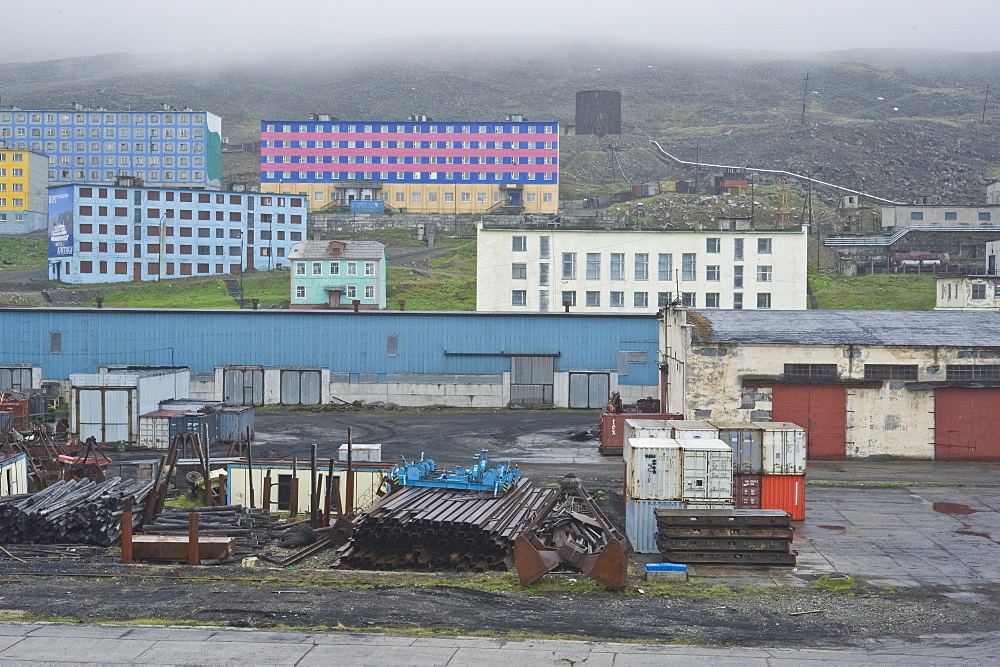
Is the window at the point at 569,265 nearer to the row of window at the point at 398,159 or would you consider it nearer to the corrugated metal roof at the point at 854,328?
the corrugated metal roof at the point at 854,328

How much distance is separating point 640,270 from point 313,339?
24378 millimetres

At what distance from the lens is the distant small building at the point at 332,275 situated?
76.3m

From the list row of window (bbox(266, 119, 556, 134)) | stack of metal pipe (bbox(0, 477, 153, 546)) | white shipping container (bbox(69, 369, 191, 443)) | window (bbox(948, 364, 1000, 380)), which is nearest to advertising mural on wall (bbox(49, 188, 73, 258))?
row of window (bbox(266, 119, 556, 134))

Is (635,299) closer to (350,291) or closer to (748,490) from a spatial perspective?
(350,291)

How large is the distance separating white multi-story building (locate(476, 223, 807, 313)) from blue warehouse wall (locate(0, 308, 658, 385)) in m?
15.4

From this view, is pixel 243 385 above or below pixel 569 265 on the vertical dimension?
below

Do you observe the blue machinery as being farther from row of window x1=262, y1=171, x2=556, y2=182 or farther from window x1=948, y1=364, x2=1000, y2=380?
row of window x1=262, y1=171, x2=556, y2=182

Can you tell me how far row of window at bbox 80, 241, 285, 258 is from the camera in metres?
93.8

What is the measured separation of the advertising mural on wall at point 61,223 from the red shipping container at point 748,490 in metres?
81.2

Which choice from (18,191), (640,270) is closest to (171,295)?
(640,270)

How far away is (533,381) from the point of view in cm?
5234

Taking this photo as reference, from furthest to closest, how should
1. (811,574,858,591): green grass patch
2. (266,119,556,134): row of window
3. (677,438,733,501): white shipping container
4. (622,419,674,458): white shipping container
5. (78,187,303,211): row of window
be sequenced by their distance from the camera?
(266,119,556,134): row of window → (78,187,303,211): row of window → (622,419,674,458): white shipping container → (677,438,733,501): white shipping container → (811,574,858,591): green grass patch

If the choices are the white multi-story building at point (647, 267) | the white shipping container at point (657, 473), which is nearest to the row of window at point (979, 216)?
the white multi-story building at point (647, 267)

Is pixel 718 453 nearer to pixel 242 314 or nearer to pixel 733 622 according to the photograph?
pixel 733 622
